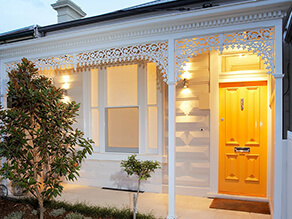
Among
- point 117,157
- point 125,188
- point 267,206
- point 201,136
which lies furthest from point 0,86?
point 267,206

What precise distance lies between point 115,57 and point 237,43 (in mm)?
2043

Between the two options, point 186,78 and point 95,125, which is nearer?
point 186,78

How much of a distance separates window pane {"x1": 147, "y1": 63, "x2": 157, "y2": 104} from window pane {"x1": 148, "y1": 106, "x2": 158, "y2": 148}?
0.20 meters

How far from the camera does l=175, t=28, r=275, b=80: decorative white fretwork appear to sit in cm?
323

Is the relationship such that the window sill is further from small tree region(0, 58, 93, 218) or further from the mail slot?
small tree region(0, 58, 93, 218)

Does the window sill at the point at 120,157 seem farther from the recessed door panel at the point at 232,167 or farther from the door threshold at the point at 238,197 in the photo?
the recessed door panel at the point at 232,167

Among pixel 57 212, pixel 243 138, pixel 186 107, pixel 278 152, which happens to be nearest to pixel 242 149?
pixel 243 138

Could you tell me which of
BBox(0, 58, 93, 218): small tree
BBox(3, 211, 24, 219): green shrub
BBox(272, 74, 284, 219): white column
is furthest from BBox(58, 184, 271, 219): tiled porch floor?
BBox(0, 58, 93, 218): small tree

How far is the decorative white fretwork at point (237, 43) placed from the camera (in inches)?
127

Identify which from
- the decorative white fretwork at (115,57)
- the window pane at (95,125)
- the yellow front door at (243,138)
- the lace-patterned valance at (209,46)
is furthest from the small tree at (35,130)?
the yellow front door at (243,138)

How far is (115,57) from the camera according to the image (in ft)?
13.9

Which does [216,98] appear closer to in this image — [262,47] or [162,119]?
[162,119]

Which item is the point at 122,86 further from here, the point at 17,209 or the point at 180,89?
the point at 17,209

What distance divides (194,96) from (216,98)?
1.47ft
